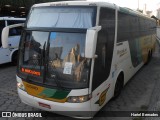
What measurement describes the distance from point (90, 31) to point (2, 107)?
351cm

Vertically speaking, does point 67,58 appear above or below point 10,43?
above

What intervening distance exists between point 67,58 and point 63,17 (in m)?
0.89

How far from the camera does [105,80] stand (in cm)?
506

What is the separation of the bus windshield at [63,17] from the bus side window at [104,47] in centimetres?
31

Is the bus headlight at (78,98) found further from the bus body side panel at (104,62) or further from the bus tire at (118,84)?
the bus tire at (118,84)

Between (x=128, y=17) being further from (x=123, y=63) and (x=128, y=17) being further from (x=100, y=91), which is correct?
(x=100, y=91)

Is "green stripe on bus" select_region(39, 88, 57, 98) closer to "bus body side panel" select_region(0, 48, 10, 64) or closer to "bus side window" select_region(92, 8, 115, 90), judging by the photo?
"bus side window" select_region(92, 8, 115, 90)

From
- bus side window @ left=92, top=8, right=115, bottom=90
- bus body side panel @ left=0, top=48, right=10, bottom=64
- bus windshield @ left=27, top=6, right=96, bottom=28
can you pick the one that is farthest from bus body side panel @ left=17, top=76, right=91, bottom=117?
bus body side panel @ left=0, top=48, right=10, bottom=64

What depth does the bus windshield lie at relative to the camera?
4.43 m

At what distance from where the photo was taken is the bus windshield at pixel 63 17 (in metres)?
4.43

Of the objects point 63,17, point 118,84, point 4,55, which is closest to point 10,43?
point 4,55

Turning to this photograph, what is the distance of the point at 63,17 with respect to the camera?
4613 millimetres

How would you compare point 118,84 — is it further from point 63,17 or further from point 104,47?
point 63,17

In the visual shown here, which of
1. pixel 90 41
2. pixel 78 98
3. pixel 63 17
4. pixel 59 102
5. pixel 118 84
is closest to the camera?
pixel 90 41
